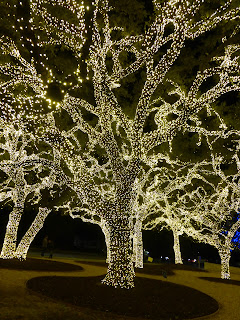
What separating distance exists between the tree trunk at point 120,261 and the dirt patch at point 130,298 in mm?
229

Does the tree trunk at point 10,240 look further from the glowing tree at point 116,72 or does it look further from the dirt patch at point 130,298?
the glowing tree at point 116,72

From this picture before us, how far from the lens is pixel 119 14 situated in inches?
333

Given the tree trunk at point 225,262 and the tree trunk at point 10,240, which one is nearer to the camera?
the tree trunk at point 10,240

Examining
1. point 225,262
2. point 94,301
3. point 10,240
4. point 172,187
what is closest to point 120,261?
point 94,301

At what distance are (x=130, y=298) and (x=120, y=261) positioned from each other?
1083 mm

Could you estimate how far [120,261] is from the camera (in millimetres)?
8227

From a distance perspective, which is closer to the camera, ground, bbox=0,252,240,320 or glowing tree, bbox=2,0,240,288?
ground, bbox=0,252,240,320

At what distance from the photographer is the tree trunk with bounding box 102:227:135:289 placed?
8156mm

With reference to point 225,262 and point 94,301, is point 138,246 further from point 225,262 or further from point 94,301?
point 94,301

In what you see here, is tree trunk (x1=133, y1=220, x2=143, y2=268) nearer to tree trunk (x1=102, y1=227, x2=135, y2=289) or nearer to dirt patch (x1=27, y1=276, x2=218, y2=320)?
dirt patch (x1=27, y1=276, x2=218, y2=320)

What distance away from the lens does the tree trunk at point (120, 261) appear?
816cm

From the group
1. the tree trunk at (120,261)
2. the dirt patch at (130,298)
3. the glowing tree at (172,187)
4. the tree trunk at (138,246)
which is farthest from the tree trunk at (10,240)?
the tree trunk at (120,261)

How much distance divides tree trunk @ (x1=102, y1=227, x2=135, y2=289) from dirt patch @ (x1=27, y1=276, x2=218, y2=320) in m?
0.23

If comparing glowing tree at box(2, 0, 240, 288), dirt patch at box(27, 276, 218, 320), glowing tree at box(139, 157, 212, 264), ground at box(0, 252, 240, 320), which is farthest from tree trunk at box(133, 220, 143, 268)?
glowing tree at box(2, 0, 240, 288)
